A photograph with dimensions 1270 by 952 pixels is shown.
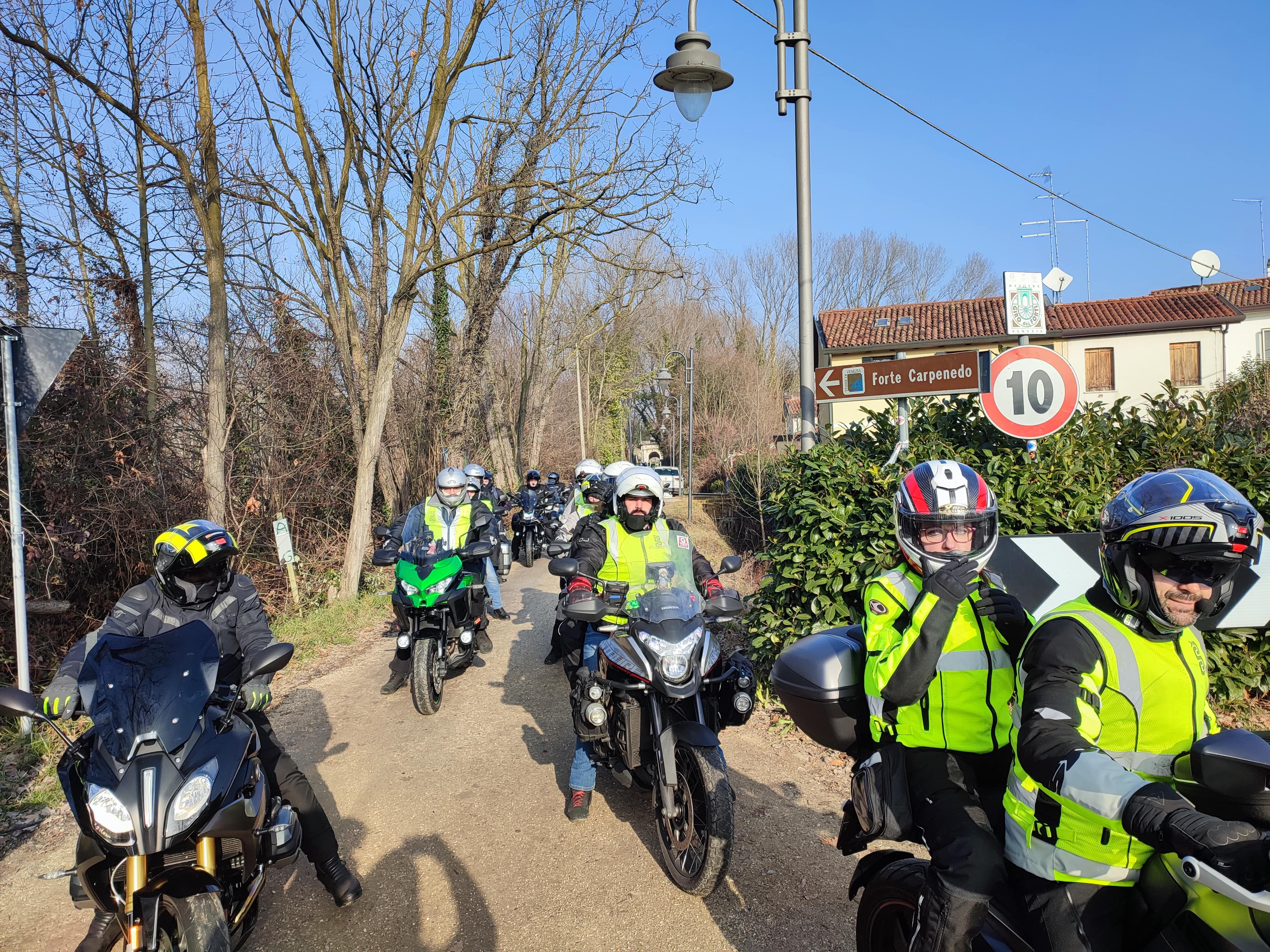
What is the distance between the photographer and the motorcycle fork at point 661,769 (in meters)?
3.82

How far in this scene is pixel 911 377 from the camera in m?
5.57

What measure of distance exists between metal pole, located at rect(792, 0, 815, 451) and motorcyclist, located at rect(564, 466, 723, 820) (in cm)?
234

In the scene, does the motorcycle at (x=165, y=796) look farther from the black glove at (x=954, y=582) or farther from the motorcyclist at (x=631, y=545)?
the black glove at (x=954, y=582)

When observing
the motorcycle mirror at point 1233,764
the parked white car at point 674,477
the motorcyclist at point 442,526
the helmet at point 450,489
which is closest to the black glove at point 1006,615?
the motorcycle mirror at point 1233,764

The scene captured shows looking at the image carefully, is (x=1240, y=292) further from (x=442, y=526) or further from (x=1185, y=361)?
(x=442, y=526)

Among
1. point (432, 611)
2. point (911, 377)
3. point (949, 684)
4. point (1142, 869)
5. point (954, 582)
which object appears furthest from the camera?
point (432, 611)

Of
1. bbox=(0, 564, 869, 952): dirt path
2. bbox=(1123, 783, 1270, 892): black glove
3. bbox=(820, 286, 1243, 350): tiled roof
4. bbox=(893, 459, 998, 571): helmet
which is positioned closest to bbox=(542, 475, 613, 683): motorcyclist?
bbox=(0, 564, 869, 952): dirt path

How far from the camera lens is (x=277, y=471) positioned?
11.8 meters

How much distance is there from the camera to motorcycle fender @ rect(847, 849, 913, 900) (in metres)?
2.70

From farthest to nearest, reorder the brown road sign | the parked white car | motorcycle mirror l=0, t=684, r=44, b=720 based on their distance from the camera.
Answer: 1. the parked white car
2. the brown road sign
3. motorcycle mirror l=0, t=684, r=44, b=720

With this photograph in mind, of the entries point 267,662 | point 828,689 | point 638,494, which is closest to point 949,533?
point 828,689

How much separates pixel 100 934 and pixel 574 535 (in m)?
3.85

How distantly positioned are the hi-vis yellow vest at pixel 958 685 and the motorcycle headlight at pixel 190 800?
224 centimetres

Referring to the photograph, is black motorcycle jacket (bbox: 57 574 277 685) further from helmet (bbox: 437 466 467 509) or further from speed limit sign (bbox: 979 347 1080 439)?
speed limit sign (bbox: 979 347 1080 439)
